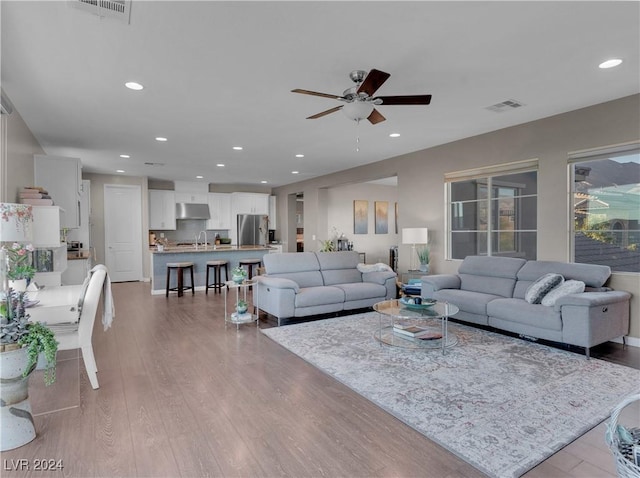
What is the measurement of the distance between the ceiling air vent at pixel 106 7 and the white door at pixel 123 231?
23.9 ft

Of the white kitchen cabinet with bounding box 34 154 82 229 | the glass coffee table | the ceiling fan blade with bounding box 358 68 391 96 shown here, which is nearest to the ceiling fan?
the ceiling fan blade with bounding box 358 68 391 96

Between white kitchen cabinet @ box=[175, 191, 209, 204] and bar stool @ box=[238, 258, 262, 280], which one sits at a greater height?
white kitchen cabinet @ box=[175, 191, 209, 204]

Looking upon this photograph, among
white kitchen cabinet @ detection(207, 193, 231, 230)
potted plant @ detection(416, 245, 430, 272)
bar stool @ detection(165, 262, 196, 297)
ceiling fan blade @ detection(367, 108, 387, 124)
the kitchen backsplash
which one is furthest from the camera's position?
white kitchen cabinet @ detection(207, 193, 231, 230)

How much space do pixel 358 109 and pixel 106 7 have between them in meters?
1.91

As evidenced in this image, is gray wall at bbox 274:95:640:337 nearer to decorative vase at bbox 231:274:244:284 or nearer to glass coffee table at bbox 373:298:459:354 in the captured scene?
glass coffee table at bbox 373:298:459:354

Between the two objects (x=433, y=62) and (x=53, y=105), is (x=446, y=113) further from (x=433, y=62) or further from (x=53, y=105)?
(x=53, y=105)

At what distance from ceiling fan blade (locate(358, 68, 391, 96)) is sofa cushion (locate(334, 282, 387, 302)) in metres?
3.08

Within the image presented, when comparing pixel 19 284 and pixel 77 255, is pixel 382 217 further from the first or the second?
pixel 19 284

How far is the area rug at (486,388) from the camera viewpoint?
6.96ft

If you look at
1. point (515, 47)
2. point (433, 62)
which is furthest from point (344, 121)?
point (515, 47)

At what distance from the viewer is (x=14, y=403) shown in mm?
2105

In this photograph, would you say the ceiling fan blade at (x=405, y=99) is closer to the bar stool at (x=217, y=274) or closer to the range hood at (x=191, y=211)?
the bar stool at (x=217, y=274)

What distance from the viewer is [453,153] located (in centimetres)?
568

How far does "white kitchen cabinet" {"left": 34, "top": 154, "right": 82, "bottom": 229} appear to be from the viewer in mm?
5094
